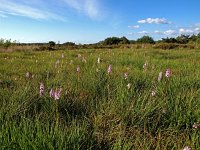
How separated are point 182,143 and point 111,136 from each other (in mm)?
689

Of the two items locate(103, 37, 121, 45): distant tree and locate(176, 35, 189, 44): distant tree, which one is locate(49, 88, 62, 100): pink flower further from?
locate(176, 35, 189, 44): distant tree

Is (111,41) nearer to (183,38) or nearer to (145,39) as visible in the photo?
(145,39)

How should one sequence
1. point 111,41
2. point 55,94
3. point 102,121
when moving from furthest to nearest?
1. point 111,41
2. point 102,121
3. point 55,94

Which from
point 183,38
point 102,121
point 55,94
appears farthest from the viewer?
point 183,38

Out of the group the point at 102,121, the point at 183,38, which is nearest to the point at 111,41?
the point at 183,38

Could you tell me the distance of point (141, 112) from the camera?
12.2ft

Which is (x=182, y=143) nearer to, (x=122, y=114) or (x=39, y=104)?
(x=122, y=114)

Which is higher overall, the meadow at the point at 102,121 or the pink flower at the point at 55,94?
the pink flower at the point at 55,94

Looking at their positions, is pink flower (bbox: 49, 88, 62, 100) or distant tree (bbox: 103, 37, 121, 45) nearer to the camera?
pink flower (bbox: 49, 88, 62, 100)

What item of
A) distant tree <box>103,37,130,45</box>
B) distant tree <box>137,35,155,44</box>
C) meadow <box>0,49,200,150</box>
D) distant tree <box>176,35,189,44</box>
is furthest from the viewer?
distant tree <box>137,35,155,44</box>

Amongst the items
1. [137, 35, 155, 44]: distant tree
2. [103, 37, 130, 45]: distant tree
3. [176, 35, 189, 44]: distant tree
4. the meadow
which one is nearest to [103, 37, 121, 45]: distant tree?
[103, 37, 130, 45]: distant tree

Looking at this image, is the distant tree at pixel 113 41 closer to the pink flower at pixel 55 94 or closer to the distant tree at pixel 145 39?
the distant tree at pixel 145 39

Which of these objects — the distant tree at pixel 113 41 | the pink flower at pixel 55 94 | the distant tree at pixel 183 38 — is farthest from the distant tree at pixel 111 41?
the pink flower at pixel 55 94

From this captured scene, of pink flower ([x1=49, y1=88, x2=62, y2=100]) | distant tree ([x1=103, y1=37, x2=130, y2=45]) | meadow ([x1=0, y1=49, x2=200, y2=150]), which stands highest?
pink flower ([x1=49, y1=88, x2=62, y2=100])
